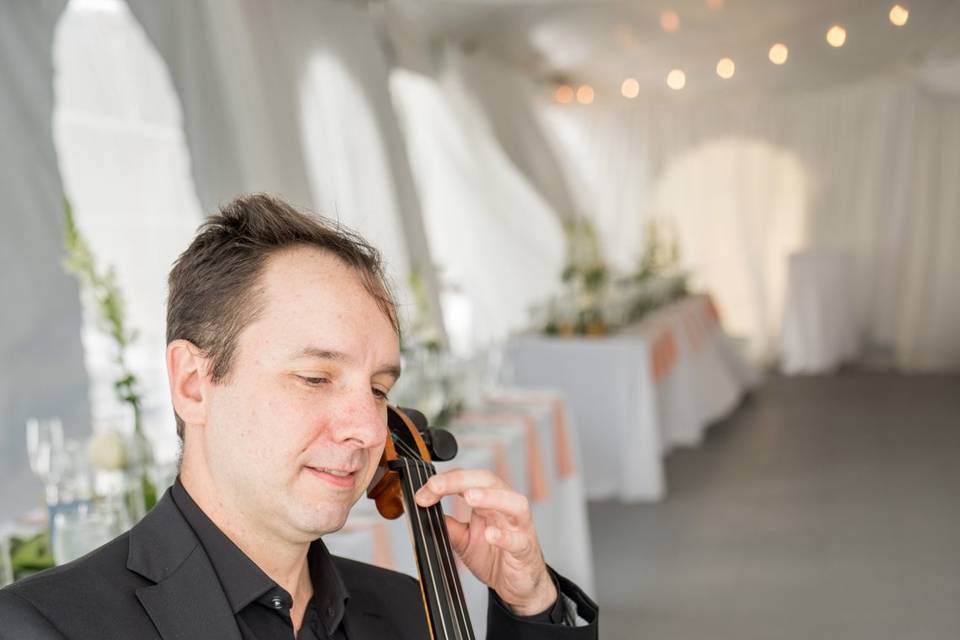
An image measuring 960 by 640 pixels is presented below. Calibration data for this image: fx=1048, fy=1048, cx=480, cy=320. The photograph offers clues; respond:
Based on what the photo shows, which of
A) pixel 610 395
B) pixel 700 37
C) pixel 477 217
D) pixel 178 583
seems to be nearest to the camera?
pixel 178 583

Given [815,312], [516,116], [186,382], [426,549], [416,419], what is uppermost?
[516,116]

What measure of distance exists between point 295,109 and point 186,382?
192 inches

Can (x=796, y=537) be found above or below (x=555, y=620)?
below

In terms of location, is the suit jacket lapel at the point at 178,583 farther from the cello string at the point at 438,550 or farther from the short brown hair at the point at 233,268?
the cello string at the point at 438,550

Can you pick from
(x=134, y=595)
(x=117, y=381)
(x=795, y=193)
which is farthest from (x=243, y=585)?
(x=795, y=193)

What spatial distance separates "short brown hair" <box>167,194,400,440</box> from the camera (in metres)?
1.03

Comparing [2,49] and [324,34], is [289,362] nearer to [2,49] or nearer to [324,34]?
[2,49]

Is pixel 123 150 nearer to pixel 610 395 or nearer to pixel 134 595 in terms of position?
pixel 610 395

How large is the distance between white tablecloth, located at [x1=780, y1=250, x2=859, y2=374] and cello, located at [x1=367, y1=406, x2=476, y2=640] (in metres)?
9.61

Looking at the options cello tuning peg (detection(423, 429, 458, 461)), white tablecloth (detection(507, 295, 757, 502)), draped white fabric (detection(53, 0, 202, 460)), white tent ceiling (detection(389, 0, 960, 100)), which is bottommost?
white tablecloth (detection(507, 295, 757, 502))

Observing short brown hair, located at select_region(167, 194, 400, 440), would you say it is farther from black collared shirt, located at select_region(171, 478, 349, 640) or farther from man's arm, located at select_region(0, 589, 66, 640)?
man's arm, located at select_region(0, 589, 66, 640)

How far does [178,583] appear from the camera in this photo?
1.00 m

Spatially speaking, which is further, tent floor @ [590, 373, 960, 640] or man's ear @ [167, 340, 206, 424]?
tent floor @ [590, 373, 960, 640]

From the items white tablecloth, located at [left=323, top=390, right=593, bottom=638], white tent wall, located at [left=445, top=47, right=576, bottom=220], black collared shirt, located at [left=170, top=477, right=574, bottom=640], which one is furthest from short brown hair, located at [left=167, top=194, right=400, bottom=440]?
white tent wall, located at [left=445, top=47, right=576, bottom=220]
